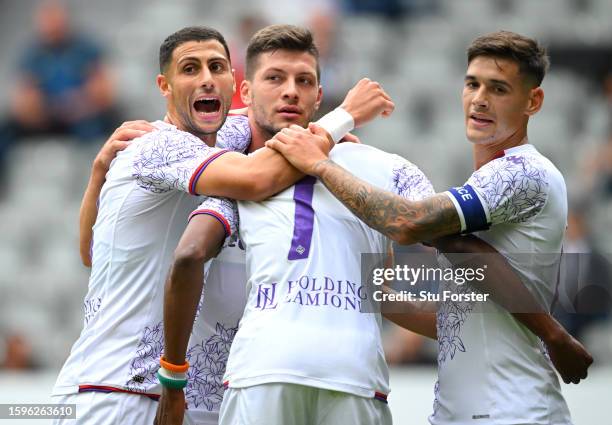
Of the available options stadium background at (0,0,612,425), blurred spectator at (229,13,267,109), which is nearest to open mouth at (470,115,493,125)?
stadium background at (0,0,612,425)

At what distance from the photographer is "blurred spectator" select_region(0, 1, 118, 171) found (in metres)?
12.5

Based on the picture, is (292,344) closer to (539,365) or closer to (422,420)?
(539,365)

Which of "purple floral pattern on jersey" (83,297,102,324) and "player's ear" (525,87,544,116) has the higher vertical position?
"player's ear" (525,87,544,116)

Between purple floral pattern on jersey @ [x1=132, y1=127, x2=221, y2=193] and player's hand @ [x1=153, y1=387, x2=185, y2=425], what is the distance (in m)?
0.89

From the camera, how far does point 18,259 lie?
39.9 ft

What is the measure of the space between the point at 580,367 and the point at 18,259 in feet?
27.3

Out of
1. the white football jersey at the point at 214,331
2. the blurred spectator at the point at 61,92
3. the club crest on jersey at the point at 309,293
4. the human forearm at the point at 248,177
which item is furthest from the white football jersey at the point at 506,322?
the blurred spectator at the point at 61,92

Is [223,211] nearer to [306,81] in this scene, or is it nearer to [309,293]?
[309,293]

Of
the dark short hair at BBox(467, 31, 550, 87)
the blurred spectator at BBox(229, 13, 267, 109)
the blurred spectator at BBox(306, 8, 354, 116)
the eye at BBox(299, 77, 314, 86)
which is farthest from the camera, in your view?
the blurred spectator at BBox(229, 13, 267, 109)

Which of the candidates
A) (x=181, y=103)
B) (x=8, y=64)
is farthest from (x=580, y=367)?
(x=8, y=64)

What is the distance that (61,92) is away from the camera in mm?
12391

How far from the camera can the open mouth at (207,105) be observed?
5616 mm

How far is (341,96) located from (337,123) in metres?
6.24

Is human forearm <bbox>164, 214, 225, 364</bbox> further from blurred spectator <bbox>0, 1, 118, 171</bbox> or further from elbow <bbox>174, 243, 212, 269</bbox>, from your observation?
blurred spectator <bbox>0, 1, 118, 171</bbox>
